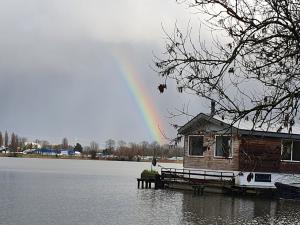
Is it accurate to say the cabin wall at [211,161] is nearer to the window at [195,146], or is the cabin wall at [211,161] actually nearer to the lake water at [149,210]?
the window at [195,146]

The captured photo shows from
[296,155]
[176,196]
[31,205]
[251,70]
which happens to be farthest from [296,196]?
[251,70]

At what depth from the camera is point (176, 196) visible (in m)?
31.4

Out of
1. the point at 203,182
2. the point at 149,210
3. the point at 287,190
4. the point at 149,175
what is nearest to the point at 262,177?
the point at 287,190

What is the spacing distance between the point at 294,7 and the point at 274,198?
87.8 feet

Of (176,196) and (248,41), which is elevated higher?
(248,41)

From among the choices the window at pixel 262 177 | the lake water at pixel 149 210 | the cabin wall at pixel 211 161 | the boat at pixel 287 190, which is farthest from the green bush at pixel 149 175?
the boat at pixel 287 190

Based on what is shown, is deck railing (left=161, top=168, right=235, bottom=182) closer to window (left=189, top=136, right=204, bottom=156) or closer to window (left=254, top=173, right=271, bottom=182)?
window (left=189, top=136, right=204, bottom=156)

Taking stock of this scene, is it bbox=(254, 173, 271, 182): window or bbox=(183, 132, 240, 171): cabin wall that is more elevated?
bbox=(183, 132, 240, 171): cabin wall

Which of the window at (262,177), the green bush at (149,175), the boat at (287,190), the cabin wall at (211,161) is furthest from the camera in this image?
the green bush at (149,175)

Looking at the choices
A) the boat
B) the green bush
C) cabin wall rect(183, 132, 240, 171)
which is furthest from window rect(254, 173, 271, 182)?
the green bush

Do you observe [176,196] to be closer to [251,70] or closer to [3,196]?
[3,196]

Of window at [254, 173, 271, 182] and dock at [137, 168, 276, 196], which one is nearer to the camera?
dock at [137, 168, 276, 196]

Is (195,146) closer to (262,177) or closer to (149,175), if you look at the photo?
(262,177)

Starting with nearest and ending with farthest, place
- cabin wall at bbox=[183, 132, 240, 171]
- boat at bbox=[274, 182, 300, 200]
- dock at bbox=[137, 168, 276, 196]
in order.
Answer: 1. boat at bbox=[274, 182, 300, 200]
2. dock at bbox=[137, 168, 276, 196]
3. cabin wall at bbox=[183, 132, 240, 171]
